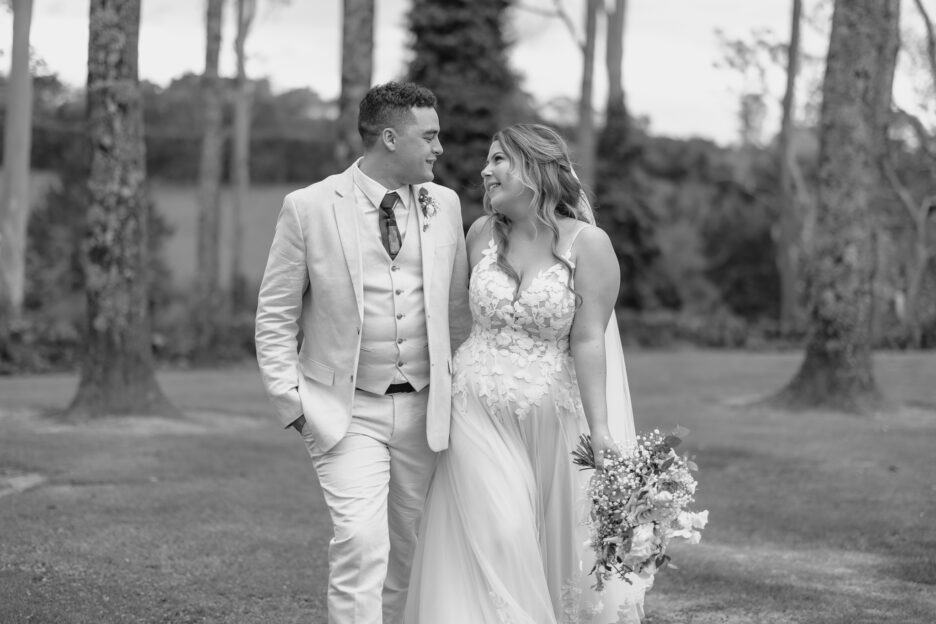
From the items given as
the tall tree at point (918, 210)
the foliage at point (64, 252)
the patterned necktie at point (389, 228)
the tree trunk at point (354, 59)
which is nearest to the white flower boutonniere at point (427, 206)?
the patterned necktie at point (389, 228)

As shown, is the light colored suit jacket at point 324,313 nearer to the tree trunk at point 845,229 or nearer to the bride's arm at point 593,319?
the bride's arm at point 593,319

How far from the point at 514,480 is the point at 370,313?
864mm

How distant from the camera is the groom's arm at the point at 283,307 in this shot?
15.1 ft

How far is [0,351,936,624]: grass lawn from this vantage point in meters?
5.97

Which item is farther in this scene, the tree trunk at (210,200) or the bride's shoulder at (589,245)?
the tree trunk at (210,200)

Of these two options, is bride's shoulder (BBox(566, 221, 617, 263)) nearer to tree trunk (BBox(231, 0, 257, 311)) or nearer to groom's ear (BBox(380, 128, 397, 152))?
groom's ear (BBox(380, 128, 397, 152))

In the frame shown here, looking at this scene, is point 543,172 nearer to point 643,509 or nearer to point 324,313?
point 324,313

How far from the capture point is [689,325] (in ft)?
90.6

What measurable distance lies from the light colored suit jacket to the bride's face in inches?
12.5

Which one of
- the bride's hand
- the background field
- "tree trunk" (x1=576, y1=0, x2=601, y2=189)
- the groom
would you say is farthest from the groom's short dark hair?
the background field

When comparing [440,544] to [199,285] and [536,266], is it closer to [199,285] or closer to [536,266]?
[536,266]

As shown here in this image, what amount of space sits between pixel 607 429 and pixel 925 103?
22661 mm

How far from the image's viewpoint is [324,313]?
15.2 feet

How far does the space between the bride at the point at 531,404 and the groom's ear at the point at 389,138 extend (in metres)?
0.39
